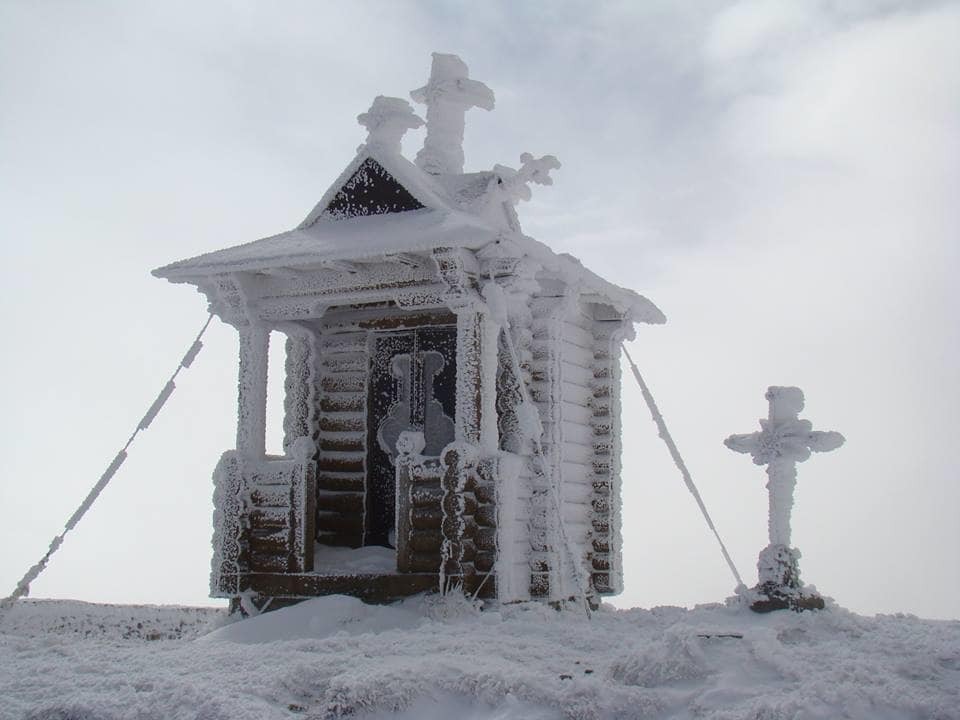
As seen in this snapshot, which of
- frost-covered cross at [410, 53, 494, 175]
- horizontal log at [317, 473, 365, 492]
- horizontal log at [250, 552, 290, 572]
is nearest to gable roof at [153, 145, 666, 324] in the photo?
frost-covered cross at [410, 53, 494, 175]

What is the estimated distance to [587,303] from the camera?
13.5 metres

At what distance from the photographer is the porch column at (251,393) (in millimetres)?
12195

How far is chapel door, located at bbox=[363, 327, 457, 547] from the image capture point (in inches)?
502

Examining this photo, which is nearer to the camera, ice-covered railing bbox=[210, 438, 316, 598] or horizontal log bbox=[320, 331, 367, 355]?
ice-covered railing bbox=[210, 438, 316, 598]

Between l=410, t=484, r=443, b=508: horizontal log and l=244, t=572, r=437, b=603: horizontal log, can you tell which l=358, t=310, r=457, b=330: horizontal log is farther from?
l=244, t=572, r=437, b=603: horizontal log

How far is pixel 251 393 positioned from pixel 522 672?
584cm

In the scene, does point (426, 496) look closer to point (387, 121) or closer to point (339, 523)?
point (339, 523)

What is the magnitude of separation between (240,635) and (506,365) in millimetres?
3660

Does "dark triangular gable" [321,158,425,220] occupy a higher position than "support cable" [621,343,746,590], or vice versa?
"dark triangular gable" [321,158,425,220]

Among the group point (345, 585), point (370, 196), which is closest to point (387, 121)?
point (370, 196)

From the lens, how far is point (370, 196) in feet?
40.0

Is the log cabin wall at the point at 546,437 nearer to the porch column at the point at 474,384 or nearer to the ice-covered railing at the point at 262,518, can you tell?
the porch column at the point at 474,384

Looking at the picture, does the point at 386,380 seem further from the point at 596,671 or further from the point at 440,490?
the point at 596,671

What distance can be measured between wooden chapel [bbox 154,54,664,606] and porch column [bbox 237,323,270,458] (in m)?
0.02
